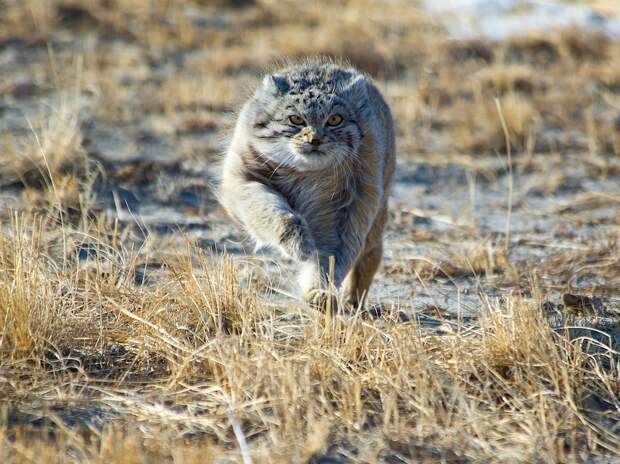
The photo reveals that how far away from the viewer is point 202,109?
11.0 meters

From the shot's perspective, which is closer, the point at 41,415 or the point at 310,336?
the point at 41,415

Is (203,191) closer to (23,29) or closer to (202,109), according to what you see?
(202,109)

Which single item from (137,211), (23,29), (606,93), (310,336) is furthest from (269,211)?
(23,29)

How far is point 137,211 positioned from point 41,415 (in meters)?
3.87

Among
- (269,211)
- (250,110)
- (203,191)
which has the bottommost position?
(203,191)

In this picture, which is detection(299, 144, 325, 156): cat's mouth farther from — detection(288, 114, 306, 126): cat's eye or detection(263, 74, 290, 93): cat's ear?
detection(263, 74, 290, 93): cat's ear

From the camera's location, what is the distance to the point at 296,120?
5.43 metres

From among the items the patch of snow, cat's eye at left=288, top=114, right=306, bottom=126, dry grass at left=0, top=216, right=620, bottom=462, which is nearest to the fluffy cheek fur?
cat's eye at left=288, top=114, right=306, bottom=126

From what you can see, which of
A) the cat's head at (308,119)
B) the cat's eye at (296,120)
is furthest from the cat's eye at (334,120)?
the cat's eye at (296,120)

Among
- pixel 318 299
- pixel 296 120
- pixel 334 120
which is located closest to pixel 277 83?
pixel 296 120

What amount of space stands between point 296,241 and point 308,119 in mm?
755

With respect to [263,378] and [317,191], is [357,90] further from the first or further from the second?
[263,378]

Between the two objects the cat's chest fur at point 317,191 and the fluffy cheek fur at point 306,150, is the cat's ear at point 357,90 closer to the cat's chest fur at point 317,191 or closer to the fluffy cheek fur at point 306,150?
the fluffy cheek fur at point 306,150

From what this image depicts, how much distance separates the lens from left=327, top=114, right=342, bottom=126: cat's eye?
5469mm
